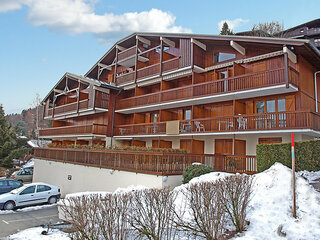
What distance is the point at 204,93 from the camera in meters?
20.0

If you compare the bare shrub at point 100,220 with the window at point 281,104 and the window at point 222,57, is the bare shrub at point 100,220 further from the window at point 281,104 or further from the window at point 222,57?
the window at point 222,57

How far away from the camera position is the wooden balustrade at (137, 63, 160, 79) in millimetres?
24312

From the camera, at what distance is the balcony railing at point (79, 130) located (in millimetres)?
26902

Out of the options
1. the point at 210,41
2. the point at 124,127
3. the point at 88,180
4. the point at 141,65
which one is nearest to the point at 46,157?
the point at 124,127

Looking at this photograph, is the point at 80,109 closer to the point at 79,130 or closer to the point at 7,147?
the point at 79,130

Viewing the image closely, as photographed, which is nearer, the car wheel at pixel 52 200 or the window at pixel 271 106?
the window at pixel 271 106

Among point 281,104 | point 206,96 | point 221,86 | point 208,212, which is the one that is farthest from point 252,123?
point 208,212

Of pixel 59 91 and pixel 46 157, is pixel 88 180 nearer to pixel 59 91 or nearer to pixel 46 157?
pixel 46 157

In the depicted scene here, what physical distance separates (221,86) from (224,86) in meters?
0.28

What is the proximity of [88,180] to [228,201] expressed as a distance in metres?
14.0

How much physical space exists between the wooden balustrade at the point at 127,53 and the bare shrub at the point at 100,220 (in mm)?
23092

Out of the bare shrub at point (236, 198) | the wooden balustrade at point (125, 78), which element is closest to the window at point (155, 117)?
the wooden balustrade at point (125, 78)

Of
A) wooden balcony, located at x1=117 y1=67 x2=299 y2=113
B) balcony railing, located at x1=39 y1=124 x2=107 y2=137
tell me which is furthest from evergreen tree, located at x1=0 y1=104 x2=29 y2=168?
wooden balcony, located at x1=117 y1=67 x2=299 y2=113

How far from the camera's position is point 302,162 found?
11.8 m
